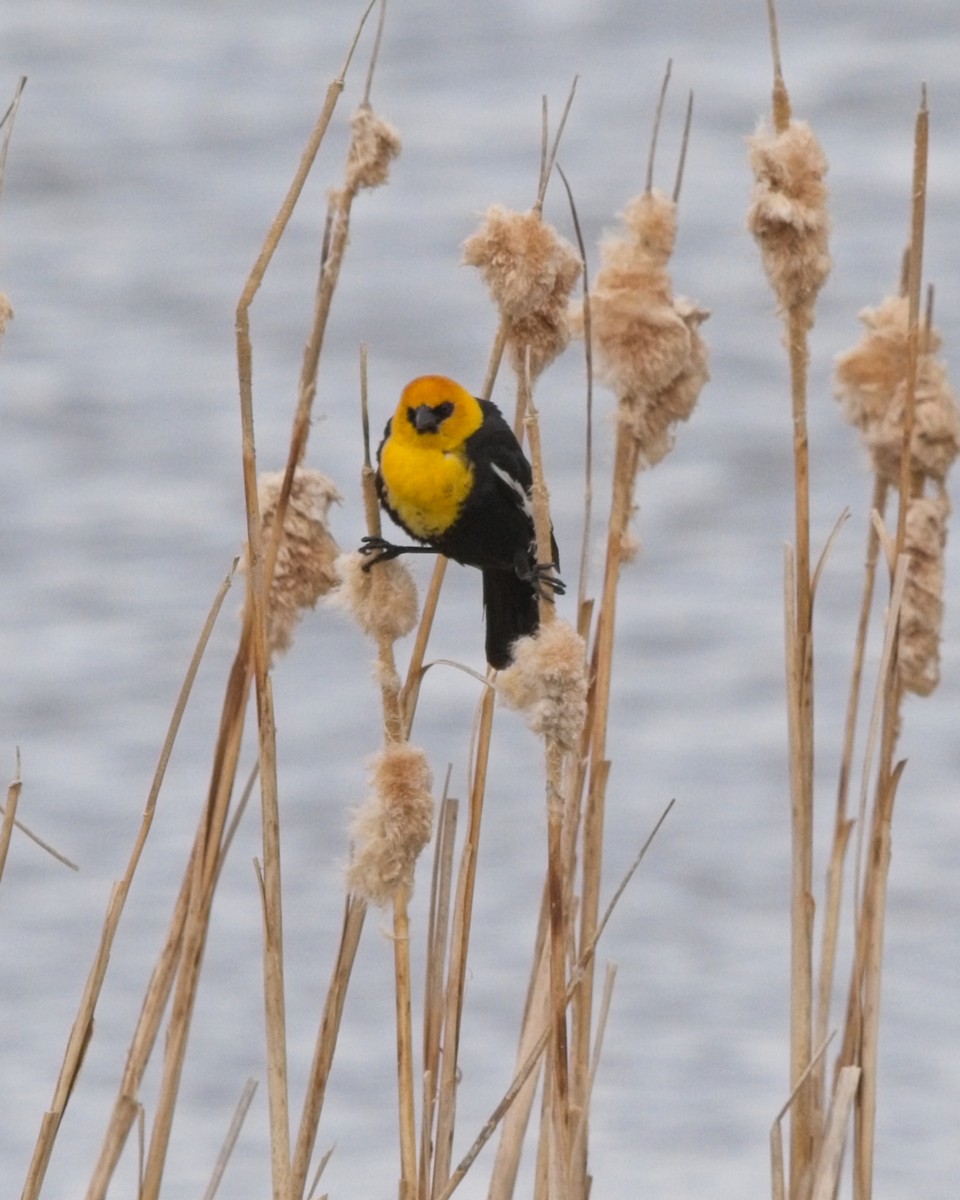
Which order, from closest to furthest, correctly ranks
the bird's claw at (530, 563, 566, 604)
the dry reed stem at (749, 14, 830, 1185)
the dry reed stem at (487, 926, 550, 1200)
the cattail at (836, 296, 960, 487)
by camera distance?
1. the bird's claw at (530, 563, 566, 604)
2. the dry reed stem at (749, 14, 830, 1185)
3. the dry reed stem at (487, 926, 550, 1200)
4. the cattail at (836, 296, 960, 487)

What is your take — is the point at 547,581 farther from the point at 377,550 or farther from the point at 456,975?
the point at 456,975

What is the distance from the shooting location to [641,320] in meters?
2.20

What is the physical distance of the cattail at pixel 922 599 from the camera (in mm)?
2217

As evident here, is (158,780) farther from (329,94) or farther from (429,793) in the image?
(329,94)

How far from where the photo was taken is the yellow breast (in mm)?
2375

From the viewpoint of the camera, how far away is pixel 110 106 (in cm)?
755

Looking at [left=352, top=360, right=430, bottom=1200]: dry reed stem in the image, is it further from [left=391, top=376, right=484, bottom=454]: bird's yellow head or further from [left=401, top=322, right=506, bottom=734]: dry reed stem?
[left=391, top=376, right=484, bottom=454]: bird's yellow head

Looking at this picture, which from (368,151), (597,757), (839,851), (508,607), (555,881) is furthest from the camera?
(508,607)

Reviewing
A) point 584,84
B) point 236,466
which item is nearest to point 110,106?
point 584,84

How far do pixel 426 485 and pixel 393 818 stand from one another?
668 mm

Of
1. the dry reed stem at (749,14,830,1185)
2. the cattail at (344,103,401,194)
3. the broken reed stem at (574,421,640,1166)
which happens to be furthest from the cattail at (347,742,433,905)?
the cattail at (344,103,401,194)

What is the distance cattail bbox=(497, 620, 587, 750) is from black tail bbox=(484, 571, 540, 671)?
60 centimetres

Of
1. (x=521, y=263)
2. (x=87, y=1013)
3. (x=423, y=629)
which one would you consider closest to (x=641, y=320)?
(x=521, y=263)

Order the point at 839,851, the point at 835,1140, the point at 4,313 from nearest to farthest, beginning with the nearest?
the point at 4,313
the point at 835,1140
the point at 839,851
